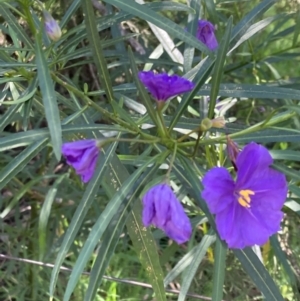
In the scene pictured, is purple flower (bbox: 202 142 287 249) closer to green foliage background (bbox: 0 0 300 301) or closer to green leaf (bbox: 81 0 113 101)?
green foliage background (bbox: 0 0 300 301)

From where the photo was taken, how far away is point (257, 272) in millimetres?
1014

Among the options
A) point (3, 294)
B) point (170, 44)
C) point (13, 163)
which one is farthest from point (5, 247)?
point (13, 163)

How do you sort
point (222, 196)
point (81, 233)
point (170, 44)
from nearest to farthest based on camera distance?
1. point (222, 196)
2. point (170, 44)
3. point (81, 233)

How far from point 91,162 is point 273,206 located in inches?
12.3

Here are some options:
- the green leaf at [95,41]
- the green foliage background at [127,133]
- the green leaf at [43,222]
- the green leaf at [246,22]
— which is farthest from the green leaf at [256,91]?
the green leaf at [43,222]

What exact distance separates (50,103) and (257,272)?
0.51 meters

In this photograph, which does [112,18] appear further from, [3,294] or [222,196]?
[3,294]


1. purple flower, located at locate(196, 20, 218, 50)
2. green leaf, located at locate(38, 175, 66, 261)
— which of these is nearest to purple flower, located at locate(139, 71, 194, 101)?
purple flower, located at locate(196, 20, 218, 50)

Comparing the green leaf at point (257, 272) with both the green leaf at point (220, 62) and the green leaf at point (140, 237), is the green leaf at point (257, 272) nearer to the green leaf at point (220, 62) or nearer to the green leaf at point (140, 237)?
the green leaf at point (140, 237)

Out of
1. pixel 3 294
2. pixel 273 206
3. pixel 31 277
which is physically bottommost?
pixel 3 294

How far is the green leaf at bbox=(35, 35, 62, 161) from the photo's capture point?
2.34ft

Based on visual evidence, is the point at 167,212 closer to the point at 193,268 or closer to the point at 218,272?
the point at 218,272

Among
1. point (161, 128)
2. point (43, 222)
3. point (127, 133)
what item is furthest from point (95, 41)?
point (43, 222)

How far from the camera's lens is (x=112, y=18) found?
4.00 feet
